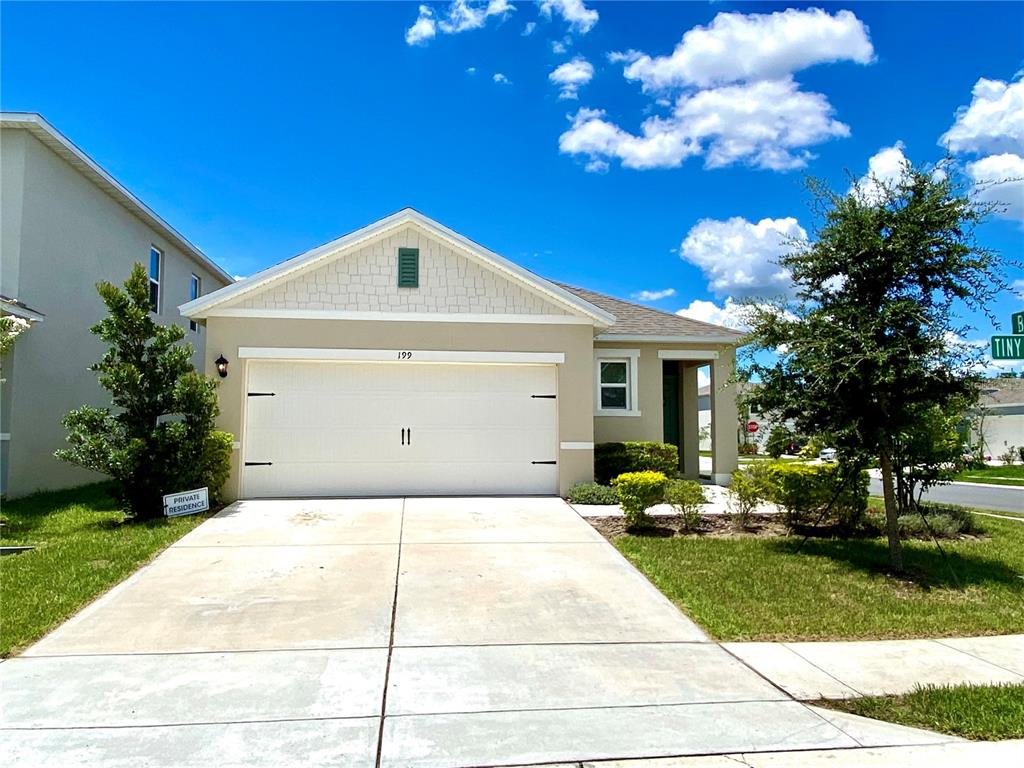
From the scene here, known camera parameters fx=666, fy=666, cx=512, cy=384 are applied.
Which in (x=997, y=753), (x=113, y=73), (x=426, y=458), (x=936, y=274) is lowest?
(x=997, y=753)

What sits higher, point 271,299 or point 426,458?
point 271,299

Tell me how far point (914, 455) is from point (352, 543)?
23.1ft

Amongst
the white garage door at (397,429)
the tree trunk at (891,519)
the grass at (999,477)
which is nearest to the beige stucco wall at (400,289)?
the white garage door at (397,429)

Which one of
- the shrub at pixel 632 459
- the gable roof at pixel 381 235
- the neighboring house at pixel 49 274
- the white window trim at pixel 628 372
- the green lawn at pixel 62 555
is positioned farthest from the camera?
the white window trim at pixel 628 372

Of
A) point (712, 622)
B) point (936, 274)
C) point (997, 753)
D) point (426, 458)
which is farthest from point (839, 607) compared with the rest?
point (426, 458)

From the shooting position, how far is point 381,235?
11.8 m

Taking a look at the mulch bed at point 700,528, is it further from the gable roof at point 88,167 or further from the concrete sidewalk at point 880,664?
the gable roof at point 88,167

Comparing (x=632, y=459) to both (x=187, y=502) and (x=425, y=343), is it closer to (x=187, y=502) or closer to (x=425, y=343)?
(x=425, y=343)

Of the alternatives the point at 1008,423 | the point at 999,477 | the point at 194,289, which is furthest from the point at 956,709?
the point at 1008,423

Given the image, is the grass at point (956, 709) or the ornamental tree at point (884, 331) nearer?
the grass at point (956, 709)

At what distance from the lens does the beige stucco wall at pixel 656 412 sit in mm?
14375

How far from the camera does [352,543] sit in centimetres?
839

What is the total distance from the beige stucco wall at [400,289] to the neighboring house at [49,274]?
13.9 ft

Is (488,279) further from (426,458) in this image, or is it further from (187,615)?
(187,615)
